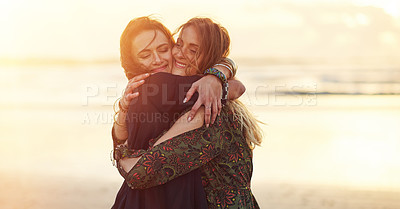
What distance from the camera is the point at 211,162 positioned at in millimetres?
2318

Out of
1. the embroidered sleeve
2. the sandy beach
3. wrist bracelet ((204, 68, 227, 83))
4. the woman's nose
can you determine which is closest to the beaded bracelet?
wrist bracelet ((204, 68, 227, 83))

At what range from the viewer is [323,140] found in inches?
326

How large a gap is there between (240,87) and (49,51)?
57.3 feet

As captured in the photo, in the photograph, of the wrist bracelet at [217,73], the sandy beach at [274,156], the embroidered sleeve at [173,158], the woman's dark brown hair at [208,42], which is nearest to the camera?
the embroidered sleeve at [173,158]

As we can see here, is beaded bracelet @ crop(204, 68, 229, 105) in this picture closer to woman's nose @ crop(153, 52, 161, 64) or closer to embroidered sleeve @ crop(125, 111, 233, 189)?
embroidered sleeve @ crop(125, 111, 233, 189)

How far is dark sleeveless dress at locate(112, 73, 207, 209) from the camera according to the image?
2.21m

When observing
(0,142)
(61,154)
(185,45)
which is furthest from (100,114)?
(185,45)

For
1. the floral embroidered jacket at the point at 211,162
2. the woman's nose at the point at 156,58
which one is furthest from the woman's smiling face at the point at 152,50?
the floral embroidered jacket at the point at 211,162

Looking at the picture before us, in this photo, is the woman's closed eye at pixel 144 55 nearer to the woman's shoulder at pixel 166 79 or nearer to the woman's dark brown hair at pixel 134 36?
the woman's dark brown hair at pixel 134 36

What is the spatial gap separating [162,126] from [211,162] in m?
0.32

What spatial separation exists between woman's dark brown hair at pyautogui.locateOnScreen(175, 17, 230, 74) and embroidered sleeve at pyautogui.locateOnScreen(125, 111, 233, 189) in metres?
0.51

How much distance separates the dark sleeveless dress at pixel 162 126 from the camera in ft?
7.25

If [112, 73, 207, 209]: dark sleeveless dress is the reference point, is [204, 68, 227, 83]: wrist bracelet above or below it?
above

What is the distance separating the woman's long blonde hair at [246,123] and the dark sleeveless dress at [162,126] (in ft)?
0.98
